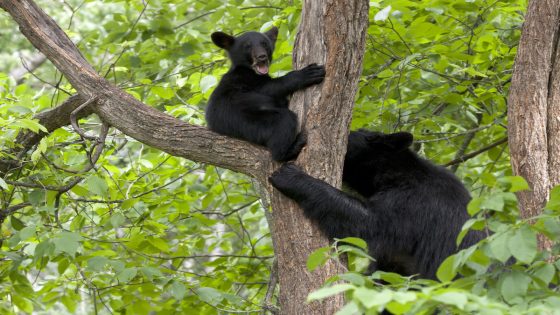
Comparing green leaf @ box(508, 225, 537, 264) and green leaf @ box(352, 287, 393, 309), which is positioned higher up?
green leaf @ box(508, 225, 537, 264)

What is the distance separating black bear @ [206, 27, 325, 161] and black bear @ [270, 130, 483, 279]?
0.26m

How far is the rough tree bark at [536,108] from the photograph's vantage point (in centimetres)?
507

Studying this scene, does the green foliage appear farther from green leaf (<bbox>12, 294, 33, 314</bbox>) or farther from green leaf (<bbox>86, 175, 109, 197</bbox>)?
green leaf (<bbox>12, 294, 33, 314</bbox>)

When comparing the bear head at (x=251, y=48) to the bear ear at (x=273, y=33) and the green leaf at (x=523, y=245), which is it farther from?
the green leaf at (x=523, y=245)

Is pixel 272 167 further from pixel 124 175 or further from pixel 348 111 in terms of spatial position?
pixel 124 175

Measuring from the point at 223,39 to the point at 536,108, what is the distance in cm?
342

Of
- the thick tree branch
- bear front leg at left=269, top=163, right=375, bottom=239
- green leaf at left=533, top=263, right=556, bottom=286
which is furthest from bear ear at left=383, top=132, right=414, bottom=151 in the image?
green leaf at left=533, top=263, right=556, bottom=286

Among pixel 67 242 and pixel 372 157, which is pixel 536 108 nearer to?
pixel 372 157

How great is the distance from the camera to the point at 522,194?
16.9 feet

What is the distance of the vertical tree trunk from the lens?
16.0ft

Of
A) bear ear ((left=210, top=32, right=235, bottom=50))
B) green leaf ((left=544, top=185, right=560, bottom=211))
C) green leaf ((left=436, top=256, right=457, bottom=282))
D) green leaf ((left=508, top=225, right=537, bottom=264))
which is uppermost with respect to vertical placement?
bear ear ((left=210, top=32, right=235, bottom=50))

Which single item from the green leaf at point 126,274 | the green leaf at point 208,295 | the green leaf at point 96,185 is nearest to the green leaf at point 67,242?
the green leaf at point 96,185

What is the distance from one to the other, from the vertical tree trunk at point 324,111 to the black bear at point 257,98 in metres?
0.12

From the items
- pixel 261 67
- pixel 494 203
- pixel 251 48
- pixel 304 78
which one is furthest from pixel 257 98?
pixel 494 203
